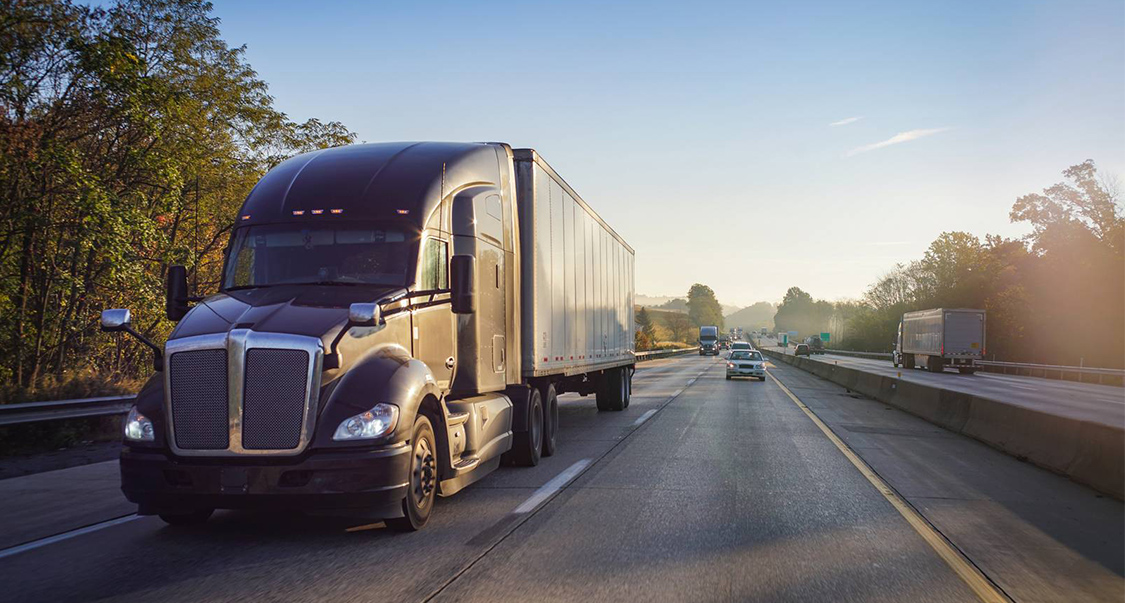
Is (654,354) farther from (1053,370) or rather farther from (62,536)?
(62,536)

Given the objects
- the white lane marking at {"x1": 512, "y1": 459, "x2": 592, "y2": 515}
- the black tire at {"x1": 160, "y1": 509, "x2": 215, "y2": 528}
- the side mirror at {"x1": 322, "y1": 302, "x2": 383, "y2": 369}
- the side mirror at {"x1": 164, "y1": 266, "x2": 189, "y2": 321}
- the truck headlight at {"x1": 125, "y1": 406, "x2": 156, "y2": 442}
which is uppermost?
the side mirror at {"x1": 164, "y1": 266, "x2": 189, "y2": 321}

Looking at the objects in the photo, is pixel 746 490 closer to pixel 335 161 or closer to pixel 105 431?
pixel 335 161

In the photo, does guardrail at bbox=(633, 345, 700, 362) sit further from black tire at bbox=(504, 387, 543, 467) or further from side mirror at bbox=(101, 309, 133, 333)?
side mirror at bbox=(101, 309, 133, 333)

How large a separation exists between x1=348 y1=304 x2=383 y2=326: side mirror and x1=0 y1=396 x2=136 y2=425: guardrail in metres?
5.41

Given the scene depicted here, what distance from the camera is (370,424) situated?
633 centimetres

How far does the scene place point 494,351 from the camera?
9.34 metres

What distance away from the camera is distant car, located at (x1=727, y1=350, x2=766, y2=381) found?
117 feet

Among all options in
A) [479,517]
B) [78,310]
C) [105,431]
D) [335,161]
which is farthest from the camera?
[78,310]

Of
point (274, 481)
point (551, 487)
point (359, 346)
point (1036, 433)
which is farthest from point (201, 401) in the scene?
point (1036, 433)

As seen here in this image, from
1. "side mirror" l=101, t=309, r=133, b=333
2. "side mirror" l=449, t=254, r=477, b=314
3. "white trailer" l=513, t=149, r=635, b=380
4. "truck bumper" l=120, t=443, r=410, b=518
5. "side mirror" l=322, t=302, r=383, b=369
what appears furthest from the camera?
A: "white trailer" l=513, t=149, r=635, b=380

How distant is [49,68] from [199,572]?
15.2 metres

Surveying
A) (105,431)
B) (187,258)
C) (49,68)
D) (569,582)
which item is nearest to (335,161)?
(569,582)

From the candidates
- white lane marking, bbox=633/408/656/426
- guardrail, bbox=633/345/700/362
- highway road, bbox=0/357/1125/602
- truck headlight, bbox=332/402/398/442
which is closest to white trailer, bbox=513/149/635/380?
white lane marking, bbox=633/408/656/426

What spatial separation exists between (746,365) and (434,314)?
29876 millimetres
